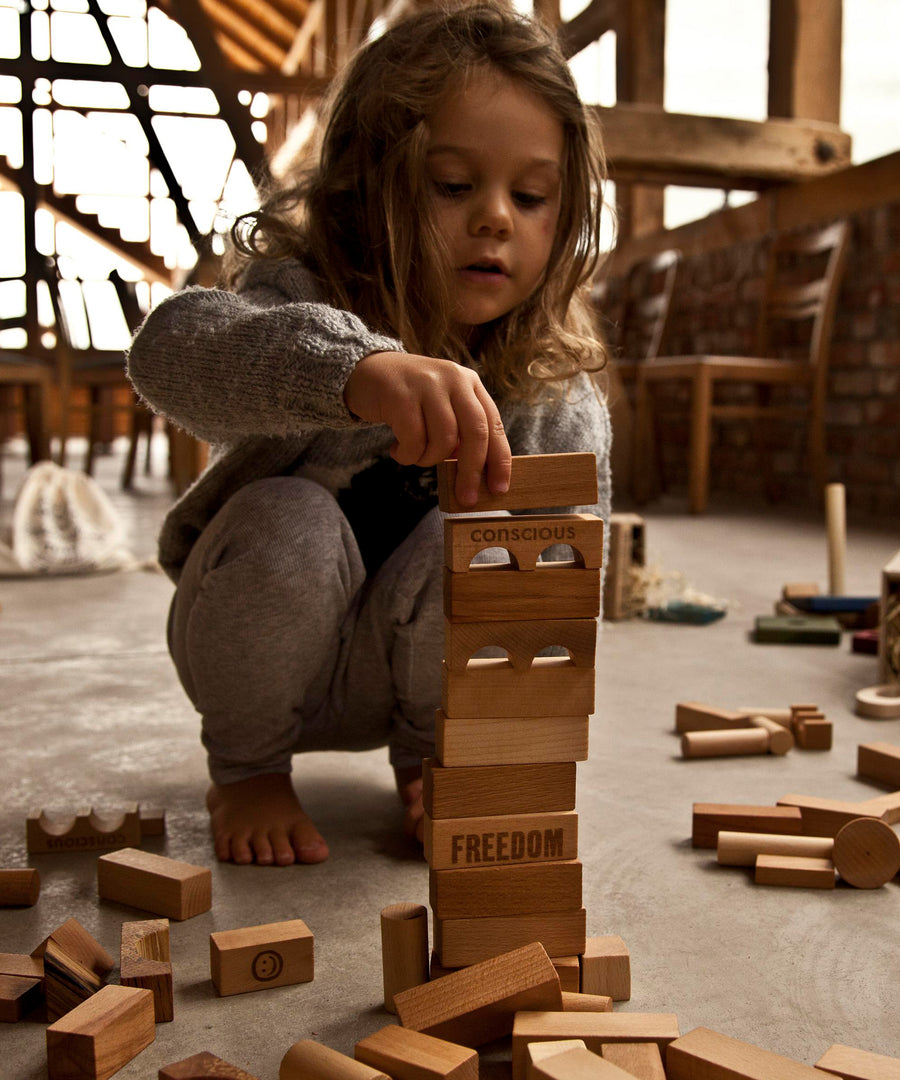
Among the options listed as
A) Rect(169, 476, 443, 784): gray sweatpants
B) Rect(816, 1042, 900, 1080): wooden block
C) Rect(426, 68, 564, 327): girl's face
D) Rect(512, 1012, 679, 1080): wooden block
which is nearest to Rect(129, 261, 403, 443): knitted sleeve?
Rect(169, 476, 443, 784): gray sweatpants

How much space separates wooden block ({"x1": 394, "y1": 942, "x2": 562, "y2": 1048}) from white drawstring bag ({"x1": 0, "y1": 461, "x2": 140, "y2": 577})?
2341mm

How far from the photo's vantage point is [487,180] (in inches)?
45.1

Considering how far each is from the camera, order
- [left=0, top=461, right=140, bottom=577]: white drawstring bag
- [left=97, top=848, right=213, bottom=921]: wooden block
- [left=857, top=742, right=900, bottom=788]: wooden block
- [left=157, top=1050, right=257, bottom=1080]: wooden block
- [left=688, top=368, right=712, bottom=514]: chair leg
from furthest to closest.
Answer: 1. [left=688, top=368, right=712, bottom=514]: chair leg
2. [left=0, top=461, right=140, bottom=577]: white drawstring bag
3. [left=857, top=742, right=900, bottom=788]: wooden block
4. [left=97, top=848, right=213, bottom=921]: wooden block
5. [left=157, top=1050, right=257, bottom=1080]: wooden block

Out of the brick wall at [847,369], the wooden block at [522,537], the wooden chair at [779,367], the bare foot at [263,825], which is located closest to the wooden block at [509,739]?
the wooden block at [522,537]

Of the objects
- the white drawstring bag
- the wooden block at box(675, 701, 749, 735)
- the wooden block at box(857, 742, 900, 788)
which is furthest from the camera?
the white drawstring bag

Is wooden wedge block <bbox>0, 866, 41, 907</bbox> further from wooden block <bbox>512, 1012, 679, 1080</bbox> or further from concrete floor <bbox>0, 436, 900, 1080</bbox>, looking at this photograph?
wooden block <bbox>512, 1012, 679, 1080</bbox>

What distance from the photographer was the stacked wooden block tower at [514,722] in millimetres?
765

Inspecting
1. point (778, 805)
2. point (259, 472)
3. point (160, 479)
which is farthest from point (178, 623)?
point (160, 479)

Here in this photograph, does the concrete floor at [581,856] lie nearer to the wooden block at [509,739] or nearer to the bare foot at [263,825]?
the bare foot at [263,825]

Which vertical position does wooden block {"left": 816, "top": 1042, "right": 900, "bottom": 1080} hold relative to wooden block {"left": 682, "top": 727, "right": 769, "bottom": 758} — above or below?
below

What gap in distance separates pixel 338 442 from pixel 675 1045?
73 centimetres

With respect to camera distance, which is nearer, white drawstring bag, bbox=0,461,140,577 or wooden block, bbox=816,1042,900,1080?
wooden block, bbox=816,1042,900,1080

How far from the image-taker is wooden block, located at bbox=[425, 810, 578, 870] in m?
0.78

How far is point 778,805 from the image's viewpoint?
1.14 metres
